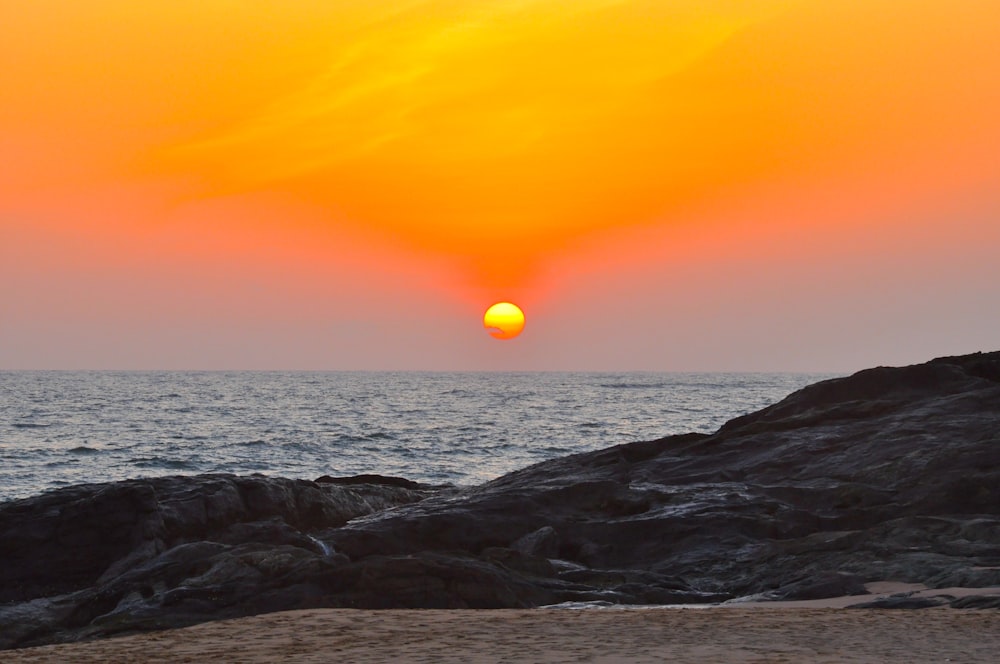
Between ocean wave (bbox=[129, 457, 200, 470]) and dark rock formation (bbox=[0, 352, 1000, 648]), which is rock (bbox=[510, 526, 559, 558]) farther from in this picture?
ocean wave (bbox=[129, 457, 200, 470])

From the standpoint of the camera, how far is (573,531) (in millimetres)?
21000

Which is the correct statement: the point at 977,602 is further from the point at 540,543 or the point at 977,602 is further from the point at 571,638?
the point at 540,543

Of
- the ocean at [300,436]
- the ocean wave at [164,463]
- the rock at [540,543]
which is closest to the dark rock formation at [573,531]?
the rock at [540,543]

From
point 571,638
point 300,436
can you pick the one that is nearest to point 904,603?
point 571,638

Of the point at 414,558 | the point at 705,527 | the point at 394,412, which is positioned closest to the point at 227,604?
the point at 414,558

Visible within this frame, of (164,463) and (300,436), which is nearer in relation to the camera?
(164,463)

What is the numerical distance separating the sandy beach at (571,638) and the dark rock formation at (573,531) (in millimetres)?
1444

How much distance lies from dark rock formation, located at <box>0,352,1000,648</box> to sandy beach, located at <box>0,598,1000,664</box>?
1.44m

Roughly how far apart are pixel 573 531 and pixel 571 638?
800cm

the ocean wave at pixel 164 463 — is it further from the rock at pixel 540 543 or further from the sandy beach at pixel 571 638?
the sandy beach at pixel 571 638

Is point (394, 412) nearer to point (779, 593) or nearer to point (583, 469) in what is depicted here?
point (583, 469)

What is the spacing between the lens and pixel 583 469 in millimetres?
25609

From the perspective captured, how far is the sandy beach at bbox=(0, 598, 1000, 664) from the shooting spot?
12.0m

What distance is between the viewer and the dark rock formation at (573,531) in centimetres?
1666
